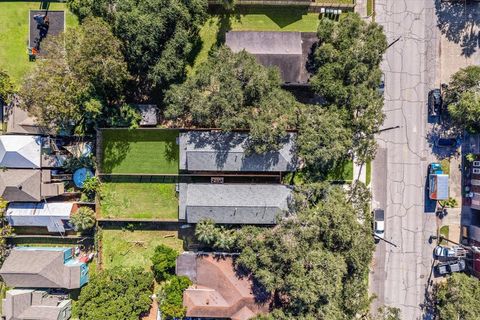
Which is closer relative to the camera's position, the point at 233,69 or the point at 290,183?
the point at 233,69

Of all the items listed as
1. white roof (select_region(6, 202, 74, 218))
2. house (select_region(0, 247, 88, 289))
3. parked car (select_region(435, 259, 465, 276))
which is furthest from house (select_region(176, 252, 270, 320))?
parked car (select_region(435, 259, 465, 276))

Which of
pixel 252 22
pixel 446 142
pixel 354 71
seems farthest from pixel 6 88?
pixel 446 142

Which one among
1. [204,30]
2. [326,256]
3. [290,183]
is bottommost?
[326,256]

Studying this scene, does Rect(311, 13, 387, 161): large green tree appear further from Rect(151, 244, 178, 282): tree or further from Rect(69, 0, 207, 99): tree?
Rect(151, 244, 178, 282): tree

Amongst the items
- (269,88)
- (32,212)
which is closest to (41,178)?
(32,212)

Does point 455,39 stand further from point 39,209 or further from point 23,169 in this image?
point 39,209

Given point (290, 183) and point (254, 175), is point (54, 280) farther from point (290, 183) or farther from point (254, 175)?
point (290, 183)
